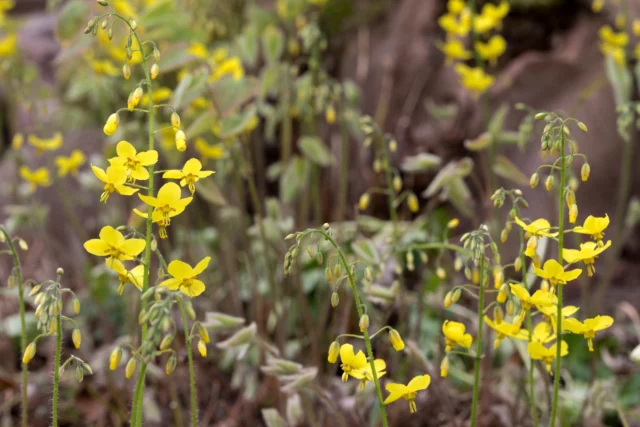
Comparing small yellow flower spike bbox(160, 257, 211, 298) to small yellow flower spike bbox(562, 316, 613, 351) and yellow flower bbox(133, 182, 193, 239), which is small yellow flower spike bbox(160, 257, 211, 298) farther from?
small yellow flower spike bbox(562, 316, 613, 351)

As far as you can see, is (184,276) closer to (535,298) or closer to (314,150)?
(535,298)

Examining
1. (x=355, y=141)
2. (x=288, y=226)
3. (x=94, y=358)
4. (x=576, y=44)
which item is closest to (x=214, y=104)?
(x=288, y=226)

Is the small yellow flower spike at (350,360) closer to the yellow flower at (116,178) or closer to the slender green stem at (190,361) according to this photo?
the slender green stem at (190,361)

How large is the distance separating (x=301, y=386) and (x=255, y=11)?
197 centimetres

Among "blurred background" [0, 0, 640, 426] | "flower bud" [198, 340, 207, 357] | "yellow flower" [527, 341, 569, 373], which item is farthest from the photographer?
"blurred background" [0, 0, 640, 426]

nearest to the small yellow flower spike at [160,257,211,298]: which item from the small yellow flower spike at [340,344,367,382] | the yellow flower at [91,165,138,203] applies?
the yellow flower at [91,165,138,203]

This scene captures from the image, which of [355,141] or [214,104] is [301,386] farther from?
[355,141]

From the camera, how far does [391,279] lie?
2.70 metres

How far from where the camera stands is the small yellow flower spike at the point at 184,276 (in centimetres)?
119

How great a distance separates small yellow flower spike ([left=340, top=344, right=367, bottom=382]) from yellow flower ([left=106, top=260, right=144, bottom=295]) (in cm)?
39

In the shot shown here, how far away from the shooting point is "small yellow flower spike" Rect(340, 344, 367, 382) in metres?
1.27

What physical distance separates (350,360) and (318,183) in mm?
2149

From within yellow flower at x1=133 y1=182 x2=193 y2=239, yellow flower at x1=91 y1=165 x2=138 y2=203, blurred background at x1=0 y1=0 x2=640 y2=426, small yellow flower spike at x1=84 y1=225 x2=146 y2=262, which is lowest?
blurred background at x1=0 y1=0 x2=640 y2=426

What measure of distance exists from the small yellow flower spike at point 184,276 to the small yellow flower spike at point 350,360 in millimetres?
290
